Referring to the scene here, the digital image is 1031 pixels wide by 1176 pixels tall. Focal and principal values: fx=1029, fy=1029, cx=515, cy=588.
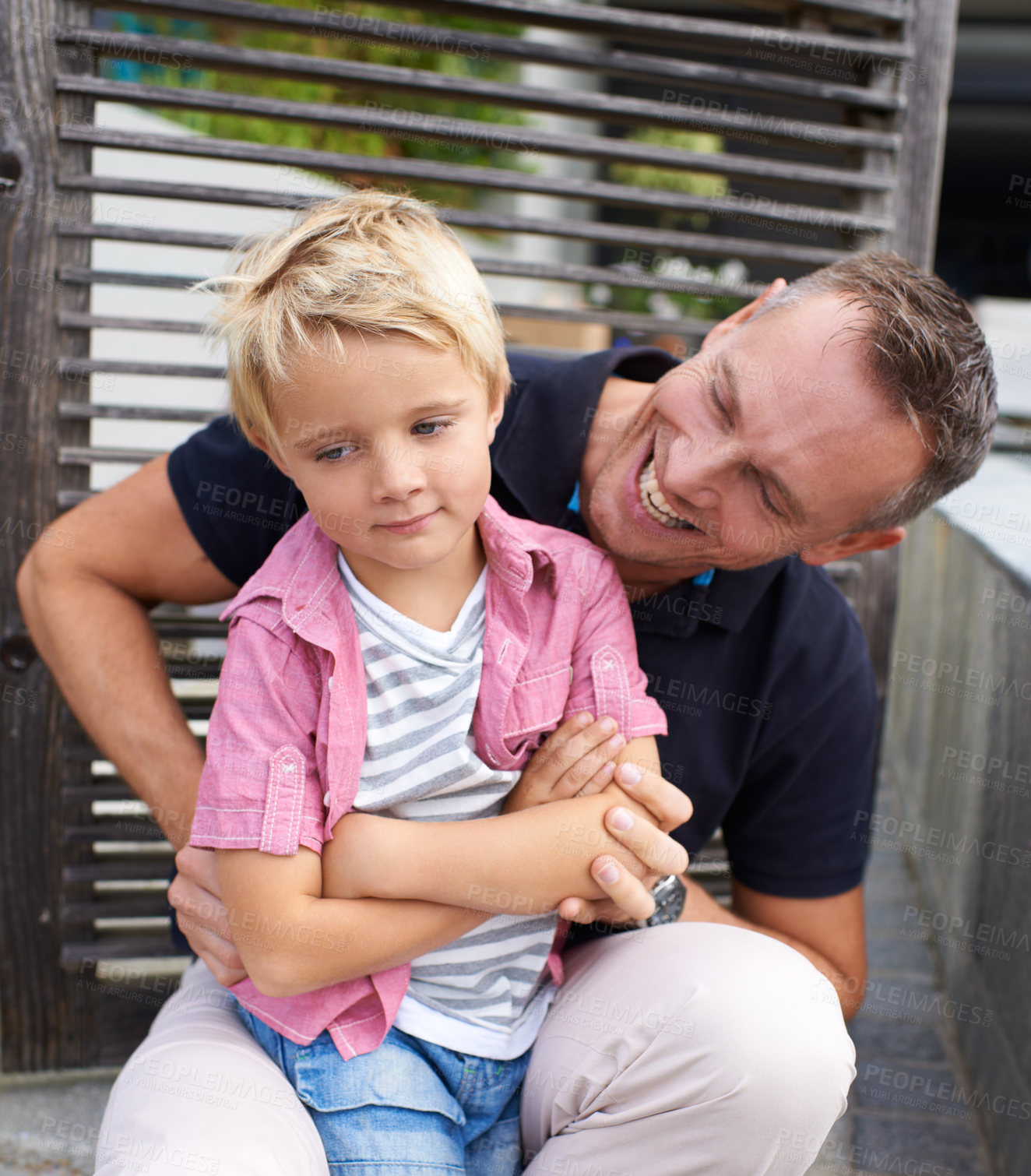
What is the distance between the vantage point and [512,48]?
2.11 m

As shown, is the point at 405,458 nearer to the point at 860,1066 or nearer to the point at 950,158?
the point at 860,1066

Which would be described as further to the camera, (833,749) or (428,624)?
(833,749)

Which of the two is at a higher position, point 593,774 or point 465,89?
point 465,89

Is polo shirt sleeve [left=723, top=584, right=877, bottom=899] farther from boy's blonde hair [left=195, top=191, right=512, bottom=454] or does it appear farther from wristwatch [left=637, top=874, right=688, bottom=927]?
boy's blonde hair [left=195, top=191, right=512, bottom=454]

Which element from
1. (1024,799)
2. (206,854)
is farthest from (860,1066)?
(206,854)

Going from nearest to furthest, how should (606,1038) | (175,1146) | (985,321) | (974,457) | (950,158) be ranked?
(175,1146) < (606,1038) < (974,457) < (985,321) < (950,158)

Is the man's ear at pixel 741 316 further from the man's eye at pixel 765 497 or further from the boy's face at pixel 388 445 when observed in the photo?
the boy's face at pixel 388 445

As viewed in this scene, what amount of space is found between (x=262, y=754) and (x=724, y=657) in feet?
2.80

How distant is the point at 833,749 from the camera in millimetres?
Result: 1848

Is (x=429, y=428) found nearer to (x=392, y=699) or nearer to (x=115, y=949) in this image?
(x=392, y=699)

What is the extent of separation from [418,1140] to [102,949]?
1198mm

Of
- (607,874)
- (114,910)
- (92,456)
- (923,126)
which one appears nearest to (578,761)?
(607,874)

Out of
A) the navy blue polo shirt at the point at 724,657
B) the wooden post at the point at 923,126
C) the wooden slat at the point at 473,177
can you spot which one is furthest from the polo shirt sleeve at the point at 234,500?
the wooden post at the point at 923,126

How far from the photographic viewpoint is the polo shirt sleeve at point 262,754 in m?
1.24
